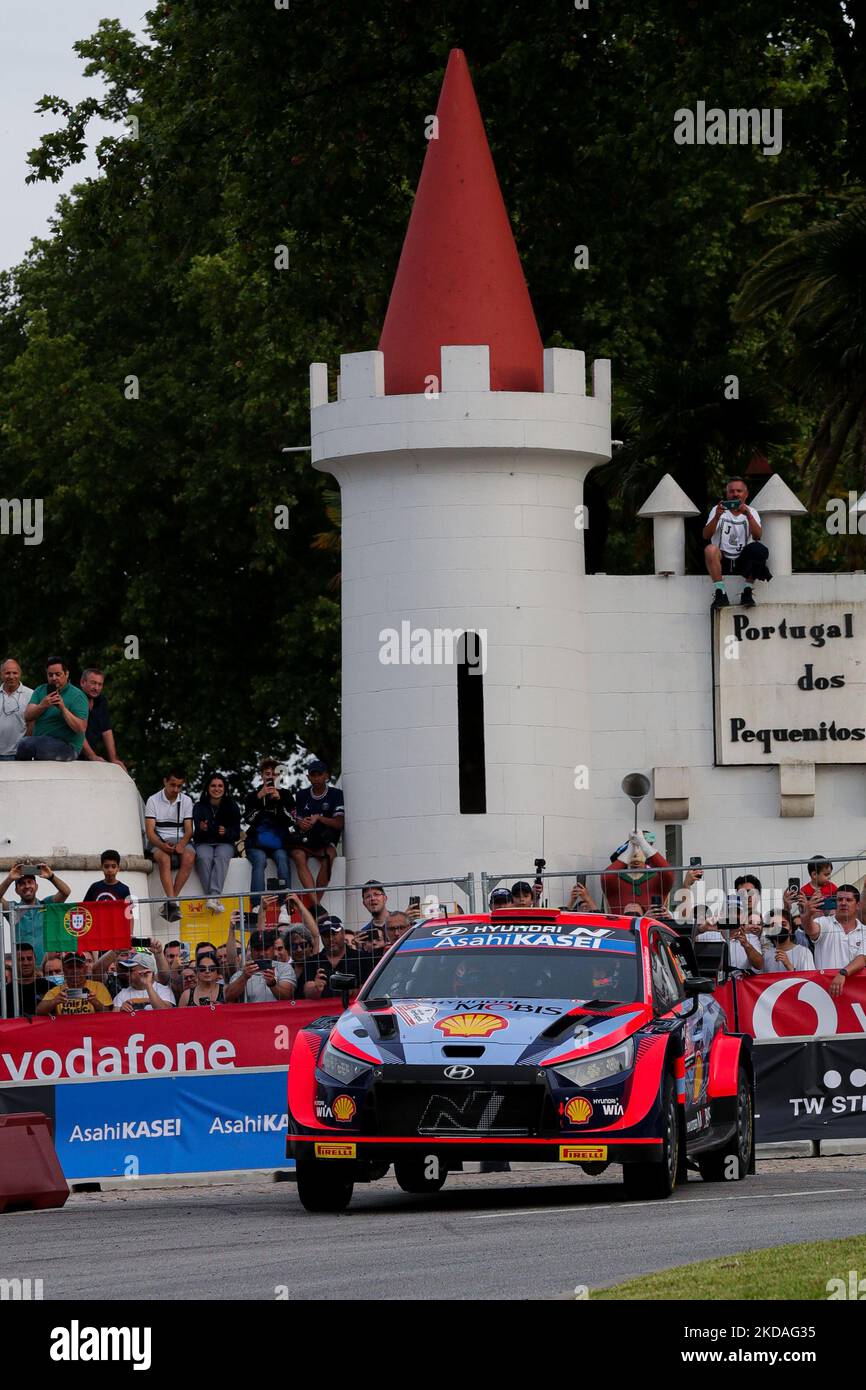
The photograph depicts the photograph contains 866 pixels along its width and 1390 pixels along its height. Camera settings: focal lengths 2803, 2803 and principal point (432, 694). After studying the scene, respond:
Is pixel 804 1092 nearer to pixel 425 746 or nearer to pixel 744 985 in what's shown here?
pixel 744 985

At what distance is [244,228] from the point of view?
4191 cm

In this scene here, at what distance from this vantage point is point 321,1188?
16.5 metres

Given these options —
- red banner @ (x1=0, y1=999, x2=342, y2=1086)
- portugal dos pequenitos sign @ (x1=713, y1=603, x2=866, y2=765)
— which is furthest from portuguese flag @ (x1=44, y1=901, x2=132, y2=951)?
portugal dos pequenitos sign @ (x1=713, y1=603, x2=866, y2=765)

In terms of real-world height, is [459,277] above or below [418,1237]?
above

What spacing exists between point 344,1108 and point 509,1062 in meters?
0.98

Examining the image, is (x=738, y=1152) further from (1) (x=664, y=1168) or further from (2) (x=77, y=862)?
(2) (x=77, y=862)

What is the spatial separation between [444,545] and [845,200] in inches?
452

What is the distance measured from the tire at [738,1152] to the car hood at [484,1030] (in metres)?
2.19

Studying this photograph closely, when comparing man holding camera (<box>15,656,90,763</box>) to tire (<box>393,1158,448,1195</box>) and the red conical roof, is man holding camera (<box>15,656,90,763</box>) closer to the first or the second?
the red conical roof

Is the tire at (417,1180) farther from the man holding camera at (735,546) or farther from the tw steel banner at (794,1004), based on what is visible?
the man holding camera at (735,546)

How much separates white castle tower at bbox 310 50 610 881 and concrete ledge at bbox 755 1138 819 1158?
7645 millimetres

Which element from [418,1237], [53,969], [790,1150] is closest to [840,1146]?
[790,1150]

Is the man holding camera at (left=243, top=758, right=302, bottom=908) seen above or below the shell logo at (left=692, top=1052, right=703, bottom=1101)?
above

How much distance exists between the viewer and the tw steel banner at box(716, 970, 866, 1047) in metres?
22.1
